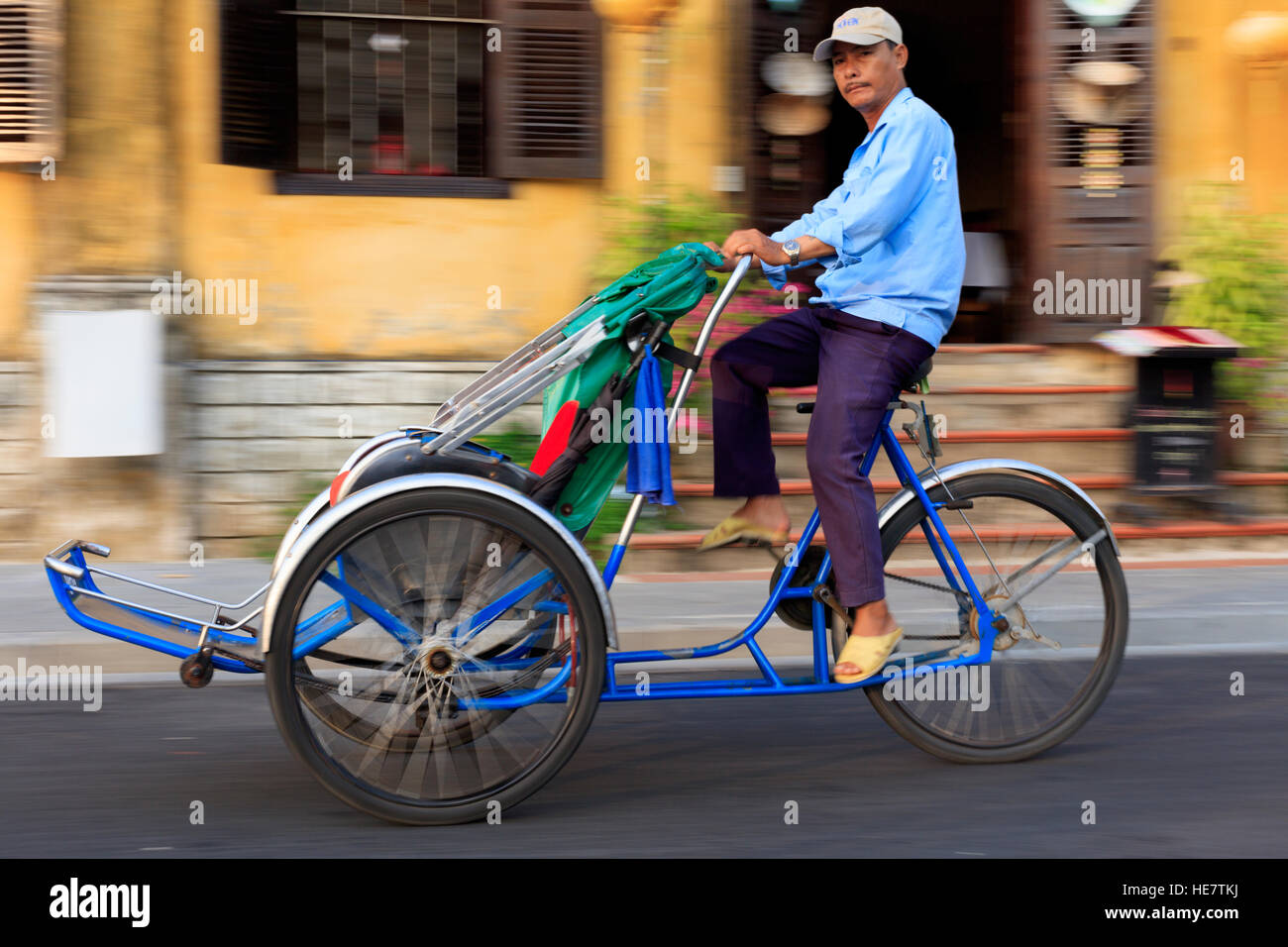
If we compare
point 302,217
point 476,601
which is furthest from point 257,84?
point 476,601

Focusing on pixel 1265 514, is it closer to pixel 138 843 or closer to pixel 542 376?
pixel 542 376

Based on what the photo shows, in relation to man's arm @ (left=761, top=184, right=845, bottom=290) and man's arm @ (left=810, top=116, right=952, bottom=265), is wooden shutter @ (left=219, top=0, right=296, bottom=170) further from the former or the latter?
man's arm @ (left=810, top=116, right=952, bottom=265)

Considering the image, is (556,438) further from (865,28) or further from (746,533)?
(865,28)

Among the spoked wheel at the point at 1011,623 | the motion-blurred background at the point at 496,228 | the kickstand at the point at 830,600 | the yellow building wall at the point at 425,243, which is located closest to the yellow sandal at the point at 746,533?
the kickstand at the point at 830,600

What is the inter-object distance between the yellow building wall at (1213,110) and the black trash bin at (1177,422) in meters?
1.07

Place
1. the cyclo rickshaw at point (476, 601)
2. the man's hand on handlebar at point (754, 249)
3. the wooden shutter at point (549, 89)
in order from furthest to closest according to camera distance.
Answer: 1. the wooden shutter at point (549, 89)
2. the man's hand on handlebar at point (754, 249)
3. the cyclo rickshaw at point (476, 601)

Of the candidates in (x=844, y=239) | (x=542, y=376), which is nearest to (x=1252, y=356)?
(x=844, y=239)

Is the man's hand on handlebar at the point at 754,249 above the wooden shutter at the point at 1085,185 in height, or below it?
below

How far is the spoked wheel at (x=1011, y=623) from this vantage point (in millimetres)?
4324

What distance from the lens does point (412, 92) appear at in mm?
9070

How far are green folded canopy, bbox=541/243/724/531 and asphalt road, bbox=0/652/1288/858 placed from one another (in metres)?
0.86

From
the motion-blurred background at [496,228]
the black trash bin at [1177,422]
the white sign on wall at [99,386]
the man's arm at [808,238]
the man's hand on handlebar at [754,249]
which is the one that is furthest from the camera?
the black trash bin at [1177,422]

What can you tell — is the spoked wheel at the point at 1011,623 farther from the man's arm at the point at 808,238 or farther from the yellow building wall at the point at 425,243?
the yellow building wall at the point at 425,243

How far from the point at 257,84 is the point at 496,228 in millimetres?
1555
